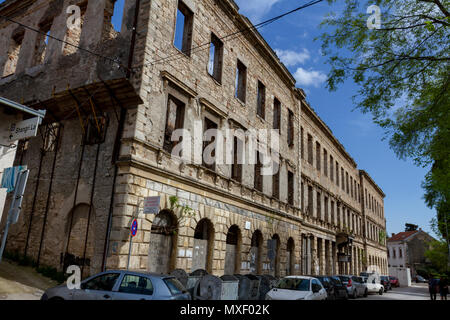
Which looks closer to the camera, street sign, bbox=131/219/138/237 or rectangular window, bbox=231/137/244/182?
street sign, bbox=131/219/138/237

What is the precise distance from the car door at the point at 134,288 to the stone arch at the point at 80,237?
4.69m

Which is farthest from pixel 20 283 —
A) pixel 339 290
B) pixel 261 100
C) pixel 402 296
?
pixel 402 296

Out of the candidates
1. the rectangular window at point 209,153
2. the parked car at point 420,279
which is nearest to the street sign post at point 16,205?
the rectangular window at point 209,153

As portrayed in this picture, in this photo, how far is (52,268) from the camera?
1228cm

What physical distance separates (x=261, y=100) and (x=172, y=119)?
8.69 metres

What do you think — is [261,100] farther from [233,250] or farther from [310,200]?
[310,200]

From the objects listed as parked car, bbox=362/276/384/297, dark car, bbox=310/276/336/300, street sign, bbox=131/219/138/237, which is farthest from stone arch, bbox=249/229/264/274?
parked car, bbox=362/276/384/297

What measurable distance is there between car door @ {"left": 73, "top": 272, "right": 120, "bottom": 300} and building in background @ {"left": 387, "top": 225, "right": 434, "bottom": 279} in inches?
3338

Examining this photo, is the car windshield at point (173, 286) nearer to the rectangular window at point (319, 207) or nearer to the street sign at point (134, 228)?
the street sign at point (134, 228)

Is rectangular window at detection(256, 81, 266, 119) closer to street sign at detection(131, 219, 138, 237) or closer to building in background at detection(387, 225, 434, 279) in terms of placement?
street sign at detection(131, 219, 138, 237)

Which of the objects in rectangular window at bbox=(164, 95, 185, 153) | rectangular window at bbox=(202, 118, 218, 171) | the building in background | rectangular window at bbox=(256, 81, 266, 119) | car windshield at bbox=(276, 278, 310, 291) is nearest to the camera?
car windshield at bbox=(276, 278, 310, 291)

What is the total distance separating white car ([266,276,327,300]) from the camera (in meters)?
11.9

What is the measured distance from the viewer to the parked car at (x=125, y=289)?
711 centimetres
